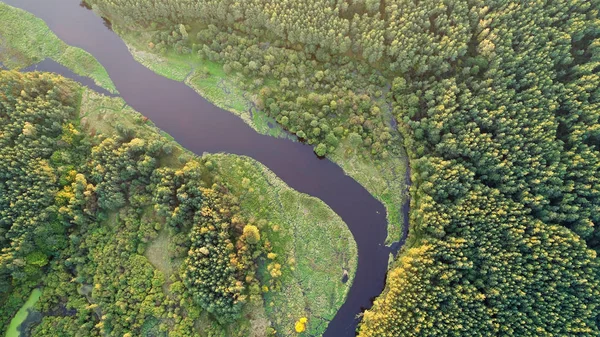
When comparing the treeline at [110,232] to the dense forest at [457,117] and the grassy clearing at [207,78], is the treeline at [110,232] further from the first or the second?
the dense forest at [457,117]

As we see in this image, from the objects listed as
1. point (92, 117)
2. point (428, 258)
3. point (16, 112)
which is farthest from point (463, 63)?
point (16, 112)

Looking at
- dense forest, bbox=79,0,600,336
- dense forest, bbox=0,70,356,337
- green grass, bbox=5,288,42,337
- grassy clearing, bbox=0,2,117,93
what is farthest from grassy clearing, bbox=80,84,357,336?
green grass, bbox=5,288,42,337

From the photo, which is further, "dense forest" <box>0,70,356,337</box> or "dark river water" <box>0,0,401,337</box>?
"dark river water" <box>0,0,401,337</box>

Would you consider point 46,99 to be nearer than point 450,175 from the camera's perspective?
No

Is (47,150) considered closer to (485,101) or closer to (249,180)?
(249,180)

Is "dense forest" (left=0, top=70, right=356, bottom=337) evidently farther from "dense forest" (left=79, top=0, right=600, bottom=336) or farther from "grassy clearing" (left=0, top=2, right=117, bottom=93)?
"dense forest" (left=79, top=0, right=600, bottom=336)

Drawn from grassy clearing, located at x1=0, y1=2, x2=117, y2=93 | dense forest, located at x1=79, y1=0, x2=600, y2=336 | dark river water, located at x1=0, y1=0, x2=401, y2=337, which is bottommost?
grassy clearing, located at x1=0, y1=2, x2=117, y2=93
